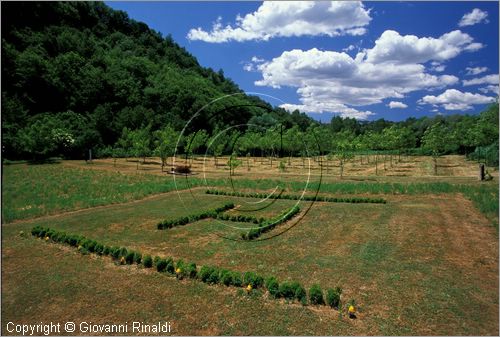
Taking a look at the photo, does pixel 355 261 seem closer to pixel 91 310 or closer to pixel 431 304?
pixel 431 304

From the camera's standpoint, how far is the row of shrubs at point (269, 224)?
52.5 feet

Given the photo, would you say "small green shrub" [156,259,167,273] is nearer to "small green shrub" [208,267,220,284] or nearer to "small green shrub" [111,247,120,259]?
"small green shrub" [208,267,220,284]

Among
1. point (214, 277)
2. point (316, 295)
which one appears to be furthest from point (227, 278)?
point (316, 295)

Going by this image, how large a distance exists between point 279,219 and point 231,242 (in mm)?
4501

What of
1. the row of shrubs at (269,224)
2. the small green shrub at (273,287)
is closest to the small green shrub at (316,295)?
the small green shrub at (273,287)

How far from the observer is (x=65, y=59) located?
85938 millimetres

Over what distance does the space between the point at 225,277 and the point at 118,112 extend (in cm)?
8418

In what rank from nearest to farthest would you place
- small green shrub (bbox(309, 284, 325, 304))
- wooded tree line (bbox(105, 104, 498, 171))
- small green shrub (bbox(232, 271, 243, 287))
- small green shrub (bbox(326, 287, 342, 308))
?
1. small green shrub (bbox(326, 287, 342, 308))
2. small green shrub (bbox(309, 284, 325, 304))
3. small green shrub (bbox(232, 271, 243, 287))
4. wooded tree line (bbox(105, 104, 498, 171))

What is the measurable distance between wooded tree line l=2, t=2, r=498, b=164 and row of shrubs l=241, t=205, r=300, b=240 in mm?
19714

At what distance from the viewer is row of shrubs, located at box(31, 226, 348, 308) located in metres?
9.59

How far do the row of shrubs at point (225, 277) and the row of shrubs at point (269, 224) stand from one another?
424 cm

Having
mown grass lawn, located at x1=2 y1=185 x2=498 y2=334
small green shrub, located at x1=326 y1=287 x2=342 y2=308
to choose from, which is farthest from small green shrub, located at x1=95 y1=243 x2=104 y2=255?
small green shrub, located at x1=326 y1=287 x2=342 y2=308

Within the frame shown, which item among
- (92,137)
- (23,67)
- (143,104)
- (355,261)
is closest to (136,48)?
(143,104)

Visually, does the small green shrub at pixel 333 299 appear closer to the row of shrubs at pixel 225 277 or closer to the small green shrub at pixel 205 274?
the row of shrubs at pixel 225 277
